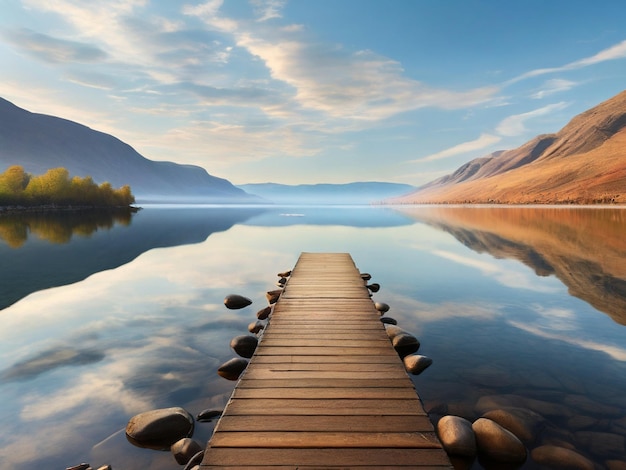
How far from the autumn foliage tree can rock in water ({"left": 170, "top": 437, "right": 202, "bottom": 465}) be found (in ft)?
400

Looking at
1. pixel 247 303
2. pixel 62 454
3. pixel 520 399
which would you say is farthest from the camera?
pixel 247 303

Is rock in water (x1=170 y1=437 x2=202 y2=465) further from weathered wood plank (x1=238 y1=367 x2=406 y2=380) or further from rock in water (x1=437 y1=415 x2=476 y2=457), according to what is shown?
rock in water (x1=437 y1=415 x2=476 y2=457)

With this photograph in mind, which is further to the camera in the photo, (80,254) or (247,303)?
(80,254)

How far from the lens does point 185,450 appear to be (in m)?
6.43

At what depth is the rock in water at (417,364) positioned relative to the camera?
9828 mm

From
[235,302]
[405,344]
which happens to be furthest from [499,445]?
[235,302]

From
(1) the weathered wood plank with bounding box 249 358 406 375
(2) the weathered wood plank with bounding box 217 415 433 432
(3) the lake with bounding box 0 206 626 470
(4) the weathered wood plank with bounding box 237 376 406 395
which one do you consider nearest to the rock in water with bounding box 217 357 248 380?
(3) the lake with bounding box 0 206 626 470

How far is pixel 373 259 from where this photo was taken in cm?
3069

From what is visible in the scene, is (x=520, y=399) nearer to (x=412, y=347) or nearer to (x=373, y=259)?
(x=412, y=347)

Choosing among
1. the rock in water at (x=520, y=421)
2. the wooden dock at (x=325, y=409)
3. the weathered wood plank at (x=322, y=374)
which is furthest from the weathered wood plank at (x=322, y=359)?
the rock in water at (x=520, y=421)

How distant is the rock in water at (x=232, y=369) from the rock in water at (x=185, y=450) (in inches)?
123

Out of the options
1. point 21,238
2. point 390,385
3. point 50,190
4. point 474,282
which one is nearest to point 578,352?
point 390,385

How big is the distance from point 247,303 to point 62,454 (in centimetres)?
1059

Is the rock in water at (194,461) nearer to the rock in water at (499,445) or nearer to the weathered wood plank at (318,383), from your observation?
the weathered wood plank at (318,383)
